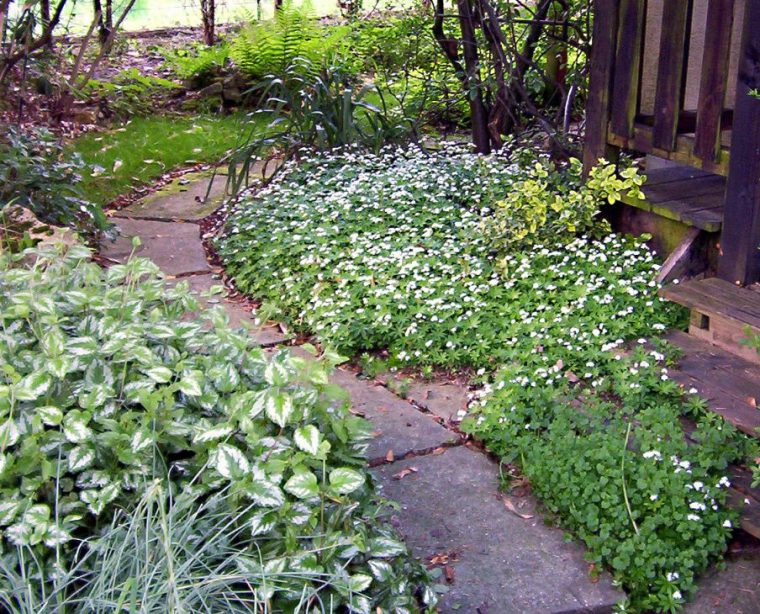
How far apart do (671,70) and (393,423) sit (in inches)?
83.2

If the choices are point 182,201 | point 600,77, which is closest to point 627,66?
point 600,77

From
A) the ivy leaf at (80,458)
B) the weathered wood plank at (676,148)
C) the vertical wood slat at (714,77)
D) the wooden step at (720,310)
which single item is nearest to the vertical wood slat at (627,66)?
the weathered wood plank at (676,148)

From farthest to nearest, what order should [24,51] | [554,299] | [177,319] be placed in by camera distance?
[24,51] < [554,299] < [177,319]

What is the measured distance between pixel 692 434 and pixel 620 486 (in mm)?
411

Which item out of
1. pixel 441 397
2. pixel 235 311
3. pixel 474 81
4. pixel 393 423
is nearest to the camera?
pixel 393 423

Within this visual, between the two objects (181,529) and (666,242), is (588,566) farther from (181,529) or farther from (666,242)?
(666,242)

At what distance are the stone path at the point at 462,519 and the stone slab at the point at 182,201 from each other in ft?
9.20

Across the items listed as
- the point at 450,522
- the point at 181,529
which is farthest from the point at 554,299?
the point at 181,529

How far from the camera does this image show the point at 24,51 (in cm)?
581

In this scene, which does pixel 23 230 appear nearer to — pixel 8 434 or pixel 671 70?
pixel 8 434

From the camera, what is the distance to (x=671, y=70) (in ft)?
13.9

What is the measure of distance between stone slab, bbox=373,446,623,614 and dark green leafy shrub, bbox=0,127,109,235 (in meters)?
2.87

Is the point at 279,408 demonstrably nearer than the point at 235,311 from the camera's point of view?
Yes

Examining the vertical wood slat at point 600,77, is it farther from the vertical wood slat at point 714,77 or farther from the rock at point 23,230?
the rock at point 23,230
